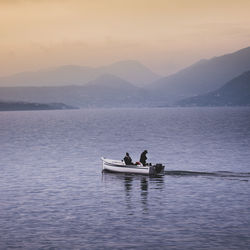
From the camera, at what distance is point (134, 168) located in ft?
202

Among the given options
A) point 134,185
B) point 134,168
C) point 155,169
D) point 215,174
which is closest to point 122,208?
point 134,185

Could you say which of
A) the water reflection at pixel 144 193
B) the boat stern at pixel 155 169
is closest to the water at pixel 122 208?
the water reflection at pixel 144 193

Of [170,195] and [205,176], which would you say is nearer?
[170,195]

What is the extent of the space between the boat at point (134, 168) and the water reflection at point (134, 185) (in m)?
0.61

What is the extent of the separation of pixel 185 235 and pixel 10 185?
90.0ft

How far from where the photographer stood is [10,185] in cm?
5522

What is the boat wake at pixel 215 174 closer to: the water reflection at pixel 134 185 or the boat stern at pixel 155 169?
the boat stern at pixel 155 169

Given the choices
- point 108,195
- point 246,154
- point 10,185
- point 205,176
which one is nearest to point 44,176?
point 10,185

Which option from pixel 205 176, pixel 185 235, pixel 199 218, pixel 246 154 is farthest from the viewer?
pixel 246 154

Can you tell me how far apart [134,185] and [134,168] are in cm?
646

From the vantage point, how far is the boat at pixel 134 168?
60.4m

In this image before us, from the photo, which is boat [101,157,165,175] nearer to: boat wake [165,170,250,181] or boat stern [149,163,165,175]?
boat stern [149,163,165,175]

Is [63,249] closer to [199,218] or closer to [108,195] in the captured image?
[199,218]

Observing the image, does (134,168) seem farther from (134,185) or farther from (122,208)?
(122,208)
